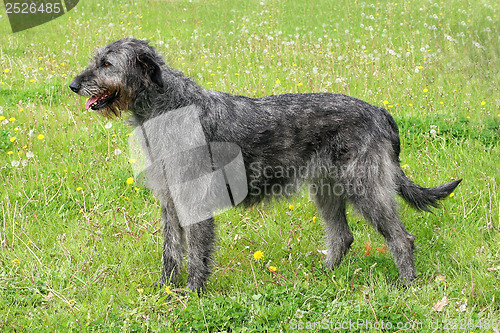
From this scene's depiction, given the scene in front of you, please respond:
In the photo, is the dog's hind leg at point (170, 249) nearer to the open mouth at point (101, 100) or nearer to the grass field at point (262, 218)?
the grass field at point (262, 218)

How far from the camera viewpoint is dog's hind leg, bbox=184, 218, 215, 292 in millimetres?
3871

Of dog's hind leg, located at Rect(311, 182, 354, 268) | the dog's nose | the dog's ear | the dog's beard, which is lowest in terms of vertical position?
dog's hind leg, located at Rect(311, 182, 354, 268)

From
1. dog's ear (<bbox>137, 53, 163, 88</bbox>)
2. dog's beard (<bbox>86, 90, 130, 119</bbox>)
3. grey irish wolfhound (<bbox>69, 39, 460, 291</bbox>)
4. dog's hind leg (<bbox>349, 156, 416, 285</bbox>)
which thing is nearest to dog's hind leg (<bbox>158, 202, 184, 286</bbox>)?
grey irish wolfhound (<bbox>69, 39, 460, 291</bbox>)

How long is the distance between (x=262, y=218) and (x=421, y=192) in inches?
64.5

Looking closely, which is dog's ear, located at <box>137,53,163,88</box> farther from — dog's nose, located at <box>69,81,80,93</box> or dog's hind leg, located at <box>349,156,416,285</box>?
dog's hind leg, located at <box>349,156,416,285</box>

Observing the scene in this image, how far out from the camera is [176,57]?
9.40 meters

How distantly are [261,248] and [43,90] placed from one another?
5069 mm

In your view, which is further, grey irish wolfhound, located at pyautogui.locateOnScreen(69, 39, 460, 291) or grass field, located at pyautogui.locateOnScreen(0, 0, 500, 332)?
grey irish wolfhound, located at pyautogui.locateOnScreen(69, 39, 460, 291)

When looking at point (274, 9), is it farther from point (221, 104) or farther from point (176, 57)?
point (221, 104)

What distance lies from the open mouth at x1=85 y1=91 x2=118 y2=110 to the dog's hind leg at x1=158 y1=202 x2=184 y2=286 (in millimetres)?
1023

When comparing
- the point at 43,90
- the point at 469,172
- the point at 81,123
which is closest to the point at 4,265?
the point at 81,123

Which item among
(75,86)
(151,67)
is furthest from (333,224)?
(75,86)

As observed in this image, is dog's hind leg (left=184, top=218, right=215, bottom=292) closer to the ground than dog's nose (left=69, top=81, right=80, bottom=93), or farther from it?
closer to the ground

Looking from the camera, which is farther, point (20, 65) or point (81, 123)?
point (20, 65)
